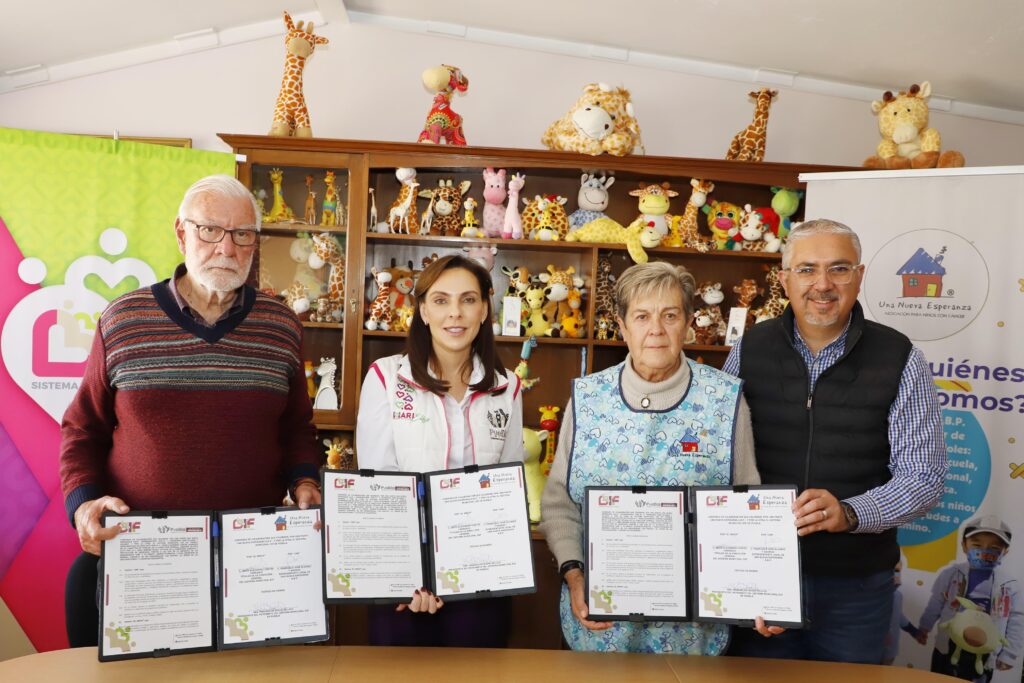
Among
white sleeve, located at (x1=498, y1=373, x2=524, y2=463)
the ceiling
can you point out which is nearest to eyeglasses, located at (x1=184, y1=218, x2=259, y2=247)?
white sleeve, located at (x1=498, y1=373, x2=524, y2=463)

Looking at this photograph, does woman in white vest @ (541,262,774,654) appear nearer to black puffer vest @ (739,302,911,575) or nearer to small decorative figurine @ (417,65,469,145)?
black puffer vest @ (739,302,911,575)

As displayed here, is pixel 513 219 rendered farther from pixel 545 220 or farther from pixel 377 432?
pixel 377 432

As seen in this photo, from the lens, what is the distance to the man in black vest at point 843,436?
1794 mm

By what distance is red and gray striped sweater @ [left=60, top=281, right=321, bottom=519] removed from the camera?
1.68 m

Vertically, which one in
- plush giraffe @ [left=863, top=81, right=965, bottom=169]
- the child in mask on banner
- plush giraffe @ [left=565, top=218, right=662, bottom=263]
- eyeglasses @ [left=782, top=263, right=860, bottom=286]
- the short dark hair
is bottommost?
the child in mask on banner

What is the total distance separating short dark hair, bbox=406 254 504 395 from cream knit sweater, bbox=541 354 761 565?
0.30 metres

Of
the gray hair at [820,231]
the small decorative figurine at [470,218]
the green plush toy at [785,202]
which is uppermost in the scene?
the green plush toy at [785,202]

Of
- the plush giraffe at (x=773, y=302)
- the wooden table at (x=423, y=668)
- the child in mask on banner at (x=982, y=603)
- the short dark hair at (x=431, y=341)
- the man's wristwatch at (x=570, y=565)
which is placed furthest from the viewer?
the plush giraffe at (x=773, y=302)

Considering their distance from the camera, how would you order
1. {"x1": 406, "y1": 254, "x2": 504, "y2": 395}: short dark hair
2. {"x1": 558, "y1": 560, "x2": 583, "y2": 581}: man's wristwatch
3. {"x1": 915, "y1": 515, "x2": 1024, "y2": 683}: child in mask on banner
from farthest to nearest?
{"x1": 915, "y1": 515, "x2": 1024, "y2": 683}: child in mask on banner < {"x1": 406, "y1": 254, "x2": 504, "y2": 395}: short dark hair < {"x1": 558, "y1": 560, "x2": 583, "y2": 581}: man's wristwatch

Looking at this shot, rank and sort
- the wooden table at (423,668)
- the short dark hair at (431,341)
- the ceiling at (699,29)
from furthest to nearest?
the ceiling at (699,29)
the short dark hair at (431,341)
the wooden table at (423,668)

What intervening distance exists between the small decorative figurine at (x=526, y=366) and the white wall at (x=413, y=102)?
1028 mm

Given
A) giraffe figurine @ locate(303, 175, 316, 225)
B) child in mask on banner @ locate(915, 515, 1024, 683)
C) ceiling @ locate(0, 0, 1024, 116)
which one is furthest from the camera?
giraffe figurine @ locate(303, 175, 316, 225)

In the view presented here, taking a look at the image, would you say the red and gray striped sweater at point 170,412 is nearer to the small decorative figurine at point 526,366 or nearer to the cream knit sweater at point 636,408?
the cream knit sweater at point 636,408

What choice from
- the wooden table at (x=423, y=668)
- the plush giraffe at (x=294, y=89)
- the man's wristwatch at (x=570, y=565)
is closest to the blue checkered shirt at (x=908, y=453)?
the wooden table at (x=423, y=668)
